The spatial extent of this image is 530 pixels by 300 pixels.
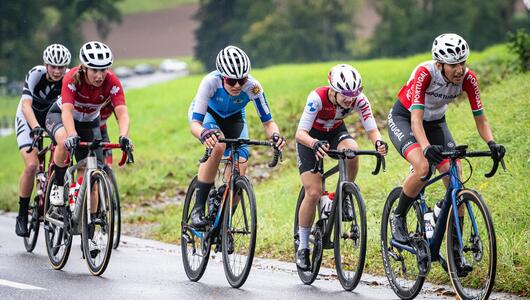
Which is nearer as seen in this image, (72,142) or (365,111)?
(365,111)

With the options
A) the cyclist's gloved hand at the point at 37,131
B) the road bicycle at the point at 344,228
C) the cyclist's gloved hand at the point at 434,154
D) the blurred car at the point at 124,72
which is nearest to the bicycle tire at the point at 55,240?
the cyclist's gloved hand at the point at 37,131

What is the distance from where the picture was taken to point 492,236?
7.44 meters

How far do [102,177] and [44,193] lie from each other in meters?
2.54

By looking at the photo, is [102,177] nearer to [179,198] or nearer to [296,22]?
[179,198]

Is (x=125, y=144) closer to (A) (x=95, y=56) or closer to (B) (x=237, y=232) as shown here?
(A) (x=95, y=56)

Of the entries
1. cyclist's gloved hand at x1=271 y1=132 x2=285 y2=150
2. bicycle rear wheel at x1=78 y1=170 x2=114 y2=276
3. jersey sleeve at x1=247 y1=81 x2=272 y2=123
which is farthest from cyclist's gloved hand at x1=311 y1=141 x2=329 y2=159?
bicycle rear wheel at x1=78 y1=170 x2=114 y2=276

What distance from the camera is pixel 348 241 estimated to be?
9125mm

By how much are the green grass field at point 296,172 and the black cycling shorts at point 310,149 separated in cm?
148

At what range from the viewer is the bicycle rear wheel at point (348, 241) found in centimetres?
895

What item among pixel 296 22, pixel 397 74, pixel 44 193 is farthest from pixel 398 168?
pixel 296 22

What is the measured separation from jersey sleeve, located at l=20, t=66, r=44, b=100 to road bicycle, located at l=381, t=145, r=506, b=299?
17.6ft

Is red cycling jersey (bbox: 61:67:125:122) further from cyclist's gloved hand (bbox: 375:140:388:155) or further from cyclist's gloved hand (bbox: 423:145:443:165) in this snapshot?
cyclist's gloved hand (bbox: 423:145:443:165)

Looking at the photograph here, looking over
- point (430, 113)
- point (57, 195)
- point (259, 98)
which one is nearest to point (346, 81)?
point (430, 113)

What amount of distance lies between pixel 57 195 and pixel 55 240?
47cm
